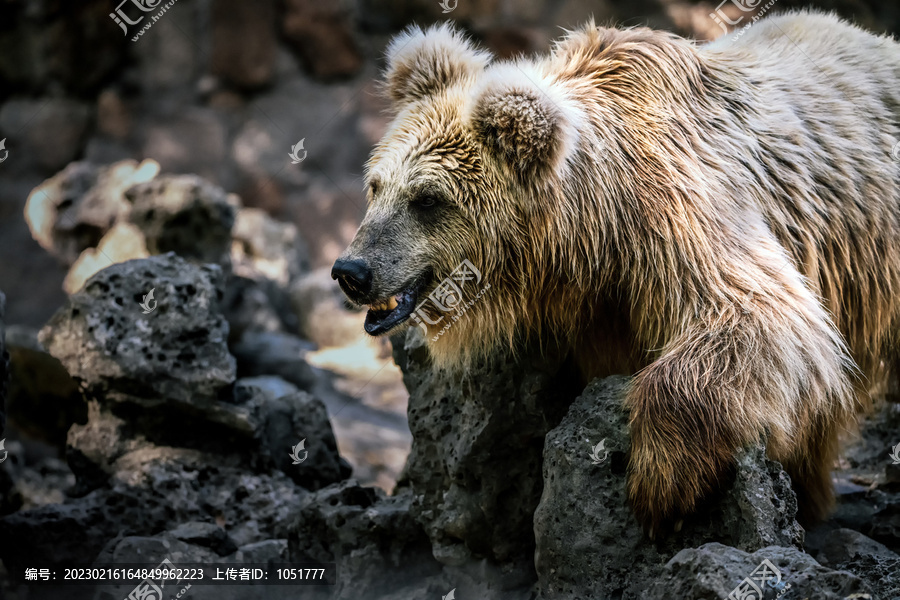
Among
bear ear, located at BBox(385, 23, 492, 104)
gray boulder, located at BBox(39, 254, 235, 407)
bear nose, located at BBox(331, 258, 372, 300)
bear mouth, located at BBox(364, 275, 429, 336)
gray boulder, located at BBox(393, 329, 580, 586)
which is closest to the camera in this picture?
bear nose, located at BBox(331, 258, 372, 300)

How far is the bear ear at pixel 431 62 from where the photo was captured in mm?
3842

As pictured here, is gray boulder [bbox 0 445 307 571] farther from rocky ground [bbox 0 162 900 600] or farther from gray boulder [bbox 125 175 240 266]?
gray boulder [bbox 125 175 240 266]

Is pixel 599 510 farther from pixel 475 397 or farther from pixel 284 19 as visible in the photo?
pixel 284 19

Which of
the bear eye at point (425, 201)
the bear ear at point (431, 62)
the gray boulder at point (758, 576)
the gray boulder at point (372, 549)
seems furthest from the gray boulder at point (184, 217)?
the gray boulder at point (758, 576)

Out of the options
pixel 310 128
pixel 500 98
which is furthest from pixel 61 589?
pixel 310 128

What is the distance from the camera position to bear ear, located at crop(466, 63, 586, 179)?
3.35 meters

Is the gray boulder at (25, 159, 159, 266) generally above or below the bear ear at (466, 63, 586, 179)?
above

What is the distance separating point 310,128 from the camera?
11289 millimetres

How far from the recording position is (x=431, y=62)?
12.6ft

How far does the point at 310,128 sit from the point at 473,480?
27.0ft

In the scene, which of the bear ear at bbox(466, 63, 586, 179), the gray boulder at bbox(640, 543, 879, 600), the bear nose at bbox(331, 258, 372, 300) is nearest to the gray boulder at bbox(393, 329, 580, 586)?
the bear nose at bbox(331, 258, 372, 300)

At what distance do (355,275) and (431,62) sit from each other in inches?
42.1

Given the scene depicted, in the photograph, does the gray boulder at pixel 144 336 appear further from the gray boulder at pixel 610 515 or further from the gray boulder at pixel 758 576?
the gray boulder at pixel 758 576

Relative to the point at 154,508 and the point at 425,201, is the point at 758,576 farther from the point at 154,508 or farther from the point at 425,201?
the point at 154,508
